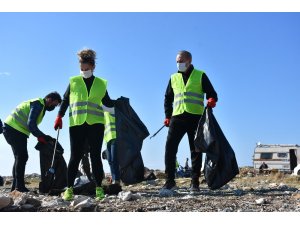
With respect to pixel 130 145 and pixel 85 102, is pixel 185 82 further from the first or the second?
pixel 130 145

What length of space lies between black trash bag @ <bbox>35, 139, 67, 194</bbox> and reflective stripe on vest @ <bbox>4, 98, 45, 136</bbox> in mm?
400

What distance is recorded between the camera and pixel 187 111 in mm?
6676

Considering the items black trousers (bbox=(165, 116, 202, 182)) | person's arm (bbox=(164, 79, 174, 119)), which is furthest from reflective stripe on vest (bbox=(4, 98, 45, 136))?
black trousers (bbox=(165, 116, 202, 182))

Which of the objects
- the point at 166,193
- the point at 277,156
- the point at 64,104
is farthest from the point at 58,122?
the point at 277,156

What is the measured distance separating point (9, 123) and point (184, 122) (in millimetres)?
2780

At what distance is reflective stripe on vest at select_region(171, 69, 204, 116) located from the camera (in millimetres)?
6700

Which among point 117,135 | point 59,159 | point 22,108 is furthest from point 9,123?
point 117,135

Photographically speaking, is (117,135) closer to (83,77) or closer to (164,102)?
(164,102)

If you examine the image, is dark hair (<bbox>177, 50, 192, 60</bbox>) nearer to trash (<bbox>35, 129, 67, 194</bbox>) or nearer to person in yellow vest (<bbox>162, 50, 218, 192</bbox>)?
person in yellow vest (<bbox>162, 50, 218, 192</bbox>)

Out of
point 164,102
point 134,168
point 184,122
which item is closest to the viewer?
point 184,122

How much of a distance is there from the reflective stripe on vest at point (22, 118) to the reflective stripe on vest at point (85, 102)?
1471mm

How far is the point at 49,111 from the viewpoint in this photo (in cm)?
751

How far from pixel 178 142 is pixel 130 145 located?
151 cm

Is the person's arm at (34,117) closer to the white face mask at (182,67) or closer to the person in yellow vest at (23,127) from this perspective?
the person in yellow vest at (23,127)
